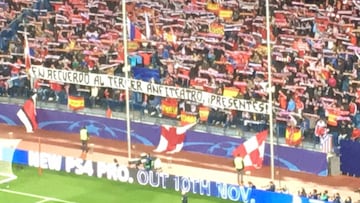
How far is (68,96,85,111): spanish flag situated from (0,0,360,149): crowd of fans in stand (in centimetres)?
21

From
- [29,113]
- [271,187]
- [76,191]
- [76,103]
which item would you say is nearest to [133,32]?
[76,103]

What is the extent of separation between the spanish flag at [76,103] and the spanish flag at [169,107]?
12.9 ft

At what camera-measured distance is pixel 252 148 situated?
40.8 metres

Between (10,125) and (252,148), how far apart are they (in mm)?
13909

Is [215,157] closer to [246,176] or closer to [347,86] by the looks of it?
[246,176]

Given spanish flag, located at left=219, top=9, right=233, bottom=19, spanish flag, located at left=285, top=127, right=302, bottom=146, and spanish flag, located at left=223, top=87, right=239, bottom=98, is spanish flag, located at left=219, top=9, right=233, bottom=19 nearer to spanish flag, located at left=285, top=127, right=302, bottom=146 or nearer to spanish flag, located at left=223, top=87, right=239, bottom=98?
spanish flag, located at left=223, top=87, right=239, bottom=98

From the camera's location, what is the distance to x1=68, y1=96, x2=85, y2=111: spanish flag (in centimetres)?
4834

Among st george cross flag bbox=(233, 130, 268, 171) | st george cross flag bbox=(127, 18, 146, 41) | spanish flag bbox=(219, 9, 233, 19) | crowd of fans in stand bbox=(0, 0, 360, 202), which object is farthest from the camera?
spanish flag bbox=(219, 9, 233, 19)

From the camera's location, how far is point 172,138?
44.3 m

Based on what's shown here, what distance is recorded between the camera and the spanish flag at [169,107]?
151ft

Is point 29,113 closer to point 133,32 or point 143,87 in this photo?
point 143,87

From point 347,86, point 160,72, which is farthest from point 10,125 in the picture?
point 347,86

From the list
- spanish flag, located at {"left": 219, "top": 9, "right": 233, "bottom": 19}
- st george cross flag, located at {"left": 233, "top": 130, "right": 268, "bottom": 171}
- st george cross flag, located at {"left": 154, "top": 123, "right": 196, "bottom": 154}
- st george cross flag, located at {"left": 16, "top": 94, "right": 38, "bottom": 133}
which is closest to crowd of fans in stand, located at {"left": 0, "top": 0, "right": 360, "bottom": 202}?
spanish flag, located at {"left": 219, "top": 9, "right": 233, "bottom": 19}

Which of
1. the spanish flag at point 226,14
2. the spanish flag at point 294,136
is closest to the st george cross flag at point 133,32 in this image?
the spanish flag at point 226,14
